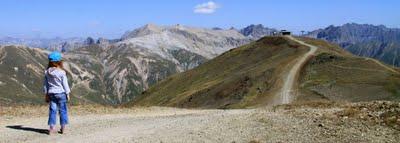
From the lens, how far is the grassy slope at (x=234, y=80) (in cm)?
10012

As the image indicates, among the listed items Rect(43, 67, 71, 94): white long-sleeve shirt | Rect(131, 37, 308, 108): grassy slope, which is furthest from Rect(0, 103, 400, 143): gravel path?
Rect(131, 37, 308, 108): grassy slope

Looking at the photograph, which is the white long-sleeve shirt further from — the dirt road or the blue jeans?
the dirt road

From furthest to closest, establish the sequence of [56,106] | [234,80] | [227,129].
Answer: [234,80], [227,129], [56,106]

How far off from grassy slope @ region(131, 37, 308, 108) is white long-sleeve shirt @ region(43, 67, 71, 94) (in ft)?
225

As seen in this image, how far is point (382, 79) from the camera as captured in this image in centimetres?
9250

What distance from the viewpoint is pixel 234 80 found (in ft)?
373

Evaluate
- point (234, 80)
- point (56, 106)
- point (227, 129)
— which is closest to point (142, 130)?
point (227, 129)

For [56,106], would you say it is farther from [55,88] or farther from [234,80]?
[234,80]

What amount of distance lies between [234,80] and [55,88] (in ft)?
312

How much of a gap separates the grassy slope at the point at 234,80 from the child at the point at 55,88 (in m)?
68.4

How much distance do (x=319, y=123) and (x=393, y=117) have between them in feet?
8.93

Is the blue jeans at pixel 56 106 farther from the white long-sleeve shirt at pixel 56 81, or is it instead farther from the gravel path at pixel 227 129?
the gravel path at pixel 227 129

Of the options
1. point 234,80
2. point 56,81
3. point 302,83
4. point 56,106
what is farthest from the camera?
point 234,80

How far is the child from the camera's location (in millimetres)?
19266
